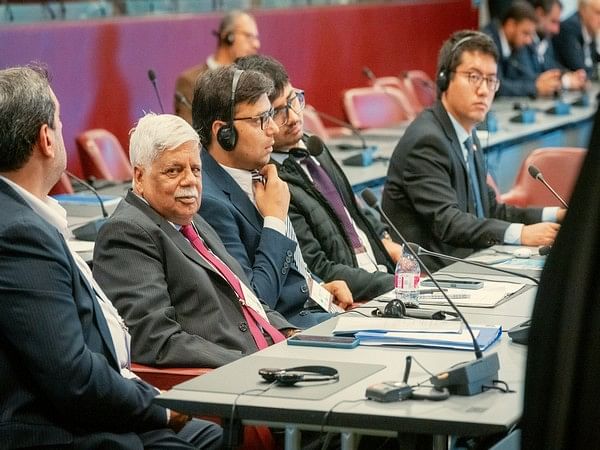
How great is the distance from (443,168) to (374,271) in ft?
1.94

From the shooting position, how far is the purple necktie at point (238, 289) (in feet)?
10.8

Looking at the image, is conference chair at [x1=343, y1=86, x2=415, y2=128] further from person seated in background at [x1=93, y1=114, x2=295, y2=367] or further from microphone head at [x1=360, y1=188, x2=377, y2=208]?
person seated in background at [x1=93, y1=114, x2=295, y2=367]

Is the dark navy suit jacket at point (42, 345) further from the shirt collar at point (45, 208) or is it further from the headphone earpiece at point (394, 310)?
the headphone earpiece at point (394, 310)

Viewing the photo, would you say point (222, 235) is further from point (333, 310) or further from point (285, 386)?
point (285, 386)

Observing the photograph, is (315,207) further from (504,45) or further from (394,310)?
(504,45)

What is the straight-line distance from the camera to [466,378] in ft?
7.91

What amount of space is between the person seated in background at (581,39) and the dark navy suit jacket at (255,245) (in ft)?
28.6

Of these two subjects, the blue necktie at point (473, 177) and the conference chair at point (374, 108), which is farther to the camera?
the conference chair at point (374, 108)

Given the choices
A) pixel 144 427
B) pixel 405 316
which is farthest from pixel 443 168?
pixel 144 427

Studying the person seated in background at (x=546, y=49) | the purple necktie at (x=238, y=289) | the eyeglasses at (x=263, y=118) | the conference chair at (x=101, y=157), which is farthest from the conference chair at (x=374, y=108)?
the purple necktie at (x=238, y=289)

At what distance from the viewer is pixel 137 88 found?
8.04 m

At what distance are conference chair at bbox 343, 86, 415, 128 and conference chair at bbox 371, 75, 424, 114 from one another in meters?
0.85

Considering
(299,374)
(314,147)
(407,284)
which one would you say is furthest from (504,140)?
(299,374)

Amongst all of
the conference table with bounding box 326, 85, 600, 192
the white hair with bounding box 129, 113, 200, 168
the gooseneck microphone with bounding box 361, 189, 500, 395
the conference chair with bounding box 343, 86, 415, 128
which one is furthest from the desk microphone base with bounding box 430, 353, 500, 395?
the conference chair with bounding box 343, 86, 415, 128
